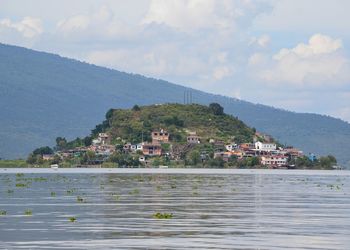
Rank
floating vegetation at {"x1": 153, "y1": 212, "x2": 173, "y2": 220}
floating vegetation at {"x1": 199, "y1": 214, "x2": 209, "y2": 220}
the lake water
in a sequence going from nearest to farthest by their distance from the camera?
the lake water, floating vegetation at {"x1": 153, "y1": 212, "x2": 173, "y2": 220}, floating vegetation at {"x1": 199, "y1": 214, "x2": 209, "y2": 220}

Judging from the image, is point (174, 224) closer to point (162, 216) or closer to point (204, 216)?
point (162, 216)

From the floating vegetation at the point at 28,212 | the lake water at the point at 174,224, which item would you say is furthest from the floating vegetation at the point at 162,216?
the floating vegetation at the point at 28,212

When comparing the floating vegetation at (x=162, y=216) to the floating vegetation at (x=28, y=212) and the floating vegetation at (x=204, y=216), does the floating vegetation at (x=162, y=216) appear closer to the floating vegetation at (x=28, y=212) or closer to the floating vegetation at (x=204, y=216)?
the floating vegetation at (x=204, y=216)

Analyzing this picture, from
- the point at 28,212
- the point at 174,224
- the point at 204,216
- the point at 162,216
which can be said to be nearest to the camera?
the point at 174,224

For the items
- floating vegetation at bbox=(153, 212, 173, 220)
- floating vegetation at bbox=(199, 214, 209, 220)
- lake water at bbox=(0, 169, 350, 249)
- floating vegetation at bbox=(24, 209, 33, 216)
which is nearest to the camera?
lake water at bbox=(0, 169, 350, 249)

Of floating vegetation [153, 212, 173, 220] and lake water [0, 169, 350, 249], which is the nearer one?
lake water [0, 169, 350, 249]

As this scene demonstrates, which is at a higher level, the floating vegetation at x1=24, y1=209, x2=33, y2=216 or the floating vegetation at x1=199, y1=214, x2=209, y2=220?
the floating vegetation at x1=24, y1=209, x2=33, y2=216

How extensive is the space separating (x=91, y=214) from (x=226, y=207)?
32.8ft

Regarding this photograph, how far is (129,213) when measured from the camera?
5275cm

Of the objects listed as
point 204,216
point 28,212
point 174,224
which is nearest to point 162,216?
point 204,216

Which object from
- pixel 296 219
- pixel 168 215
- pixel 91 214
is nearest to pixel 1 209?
pixel 91 214

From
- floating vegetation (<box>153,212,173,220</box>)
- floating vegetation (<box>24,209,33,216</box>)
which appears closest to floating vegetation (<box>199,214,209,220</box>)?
floating vegetation (<box>153,212,173,220</box>)

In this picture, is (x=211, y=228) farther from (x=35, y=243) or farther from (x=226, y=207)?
(x=226, y=207)

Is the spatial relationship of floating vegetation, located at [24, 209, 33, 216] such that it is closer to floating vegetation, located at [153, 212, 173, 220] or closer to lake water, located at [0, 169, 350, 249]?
lake water, located at [0, 169, 350, 249]
